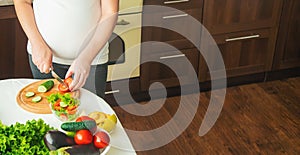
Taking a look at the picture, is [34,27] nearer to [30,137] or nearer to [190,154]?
[30,137]

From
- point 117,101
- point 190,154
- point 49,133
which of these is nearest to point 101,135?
point 49,133

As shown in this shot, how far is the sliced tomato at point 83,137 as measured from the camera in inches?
68.6

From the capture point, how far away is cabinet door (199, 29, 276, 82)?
11.6 ft

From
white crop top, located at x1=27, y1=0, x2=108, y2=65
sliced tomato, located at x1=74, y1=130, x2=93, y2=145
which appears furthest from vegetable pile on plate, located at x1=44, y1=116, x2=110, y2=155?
white crop top, located at x1=27, y1=0, x2=108, y2=65

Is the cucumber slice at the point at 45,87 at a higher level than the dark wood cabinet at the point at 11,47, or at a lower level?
higher

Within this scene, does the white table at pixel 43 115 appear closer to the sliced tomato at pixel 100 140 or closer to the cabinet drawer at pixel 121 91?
the sliced tomato at pixel 100 140

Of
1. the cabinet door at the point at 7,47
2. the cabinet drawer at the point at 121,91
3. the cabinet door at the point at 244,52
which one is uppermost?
the cabinet door at the point at 7,47

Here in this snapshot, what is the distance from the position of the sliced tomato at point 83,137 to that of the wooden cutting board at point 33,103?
0.27 m

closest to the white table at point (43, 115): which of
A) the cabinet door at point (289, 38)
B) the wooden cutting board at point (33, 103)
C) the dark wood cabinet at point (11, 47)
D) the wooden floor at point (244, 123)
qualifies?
the wooden cutting board at point (33, 103)

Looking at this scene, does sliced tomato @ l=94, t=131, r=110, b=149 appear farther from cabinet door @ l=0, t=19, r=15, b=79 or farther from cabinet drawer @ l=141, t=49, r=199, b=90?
cabinet drawer @ l=141, t=49, r=199, b=90

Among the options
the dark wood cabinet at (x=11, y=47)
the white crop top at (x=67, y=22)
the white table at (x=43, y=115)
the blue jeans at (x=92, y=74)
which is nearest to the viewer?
the white table at (x=43, y=115)

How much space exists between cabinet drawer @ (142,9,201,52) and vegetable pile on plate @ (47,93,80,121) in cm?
137

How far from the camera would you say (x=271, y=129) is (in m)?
3.32

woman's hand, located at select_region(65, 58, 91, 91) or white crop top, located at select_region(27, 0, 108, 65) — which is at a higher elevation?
white crop top, located at select_region(27, 0, 108, 65)
